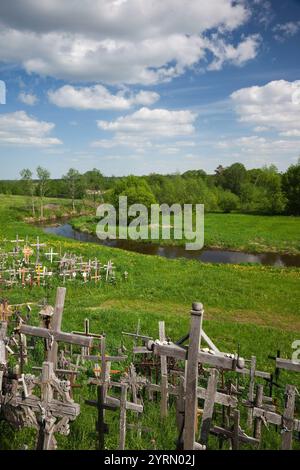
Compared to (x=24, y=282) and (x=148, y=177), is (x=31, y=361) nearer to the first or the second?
(x=24, y=282)

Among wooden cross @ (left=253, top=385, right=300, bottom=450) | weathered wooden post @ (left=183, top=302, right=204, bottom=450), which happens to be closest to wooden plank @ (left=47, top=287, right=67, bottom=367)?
weathered wooden post @ (left=183, top=302, right=204, bottom=450)

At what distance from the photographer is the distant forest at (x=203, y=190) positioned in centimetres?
7544

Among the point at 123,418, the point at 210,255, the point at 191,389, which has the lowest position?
the point at 210,255

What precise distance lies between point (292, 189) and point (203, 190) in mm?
21975

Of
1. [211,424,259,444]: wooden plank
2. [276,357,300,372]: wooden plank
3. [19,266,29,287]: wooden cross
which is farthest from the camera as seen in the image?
[19,266,29,287]: wooden cross

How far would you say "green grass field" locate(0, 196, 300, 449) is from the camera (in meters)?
7.65

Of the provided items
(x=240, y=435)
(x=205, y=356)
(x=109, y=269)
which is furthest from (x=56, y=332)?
(x=109, y=269)

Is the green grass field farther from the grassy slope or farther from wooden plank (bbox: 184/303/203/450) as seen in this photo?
the grassy slope

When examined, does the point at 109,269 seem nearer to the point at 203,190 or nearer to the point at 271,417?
the point at 271,417

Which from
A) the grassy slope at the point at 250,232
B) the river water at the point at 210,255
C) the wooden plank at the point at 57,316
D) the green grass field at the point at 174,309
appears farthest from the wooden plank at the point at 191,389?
the grassy slope at the point at 250,232

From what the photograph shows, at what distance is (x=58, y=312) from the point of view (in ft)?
22.8

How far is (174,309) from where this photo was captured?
20.6m

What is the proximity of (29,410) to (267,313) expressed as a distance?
642 inches
